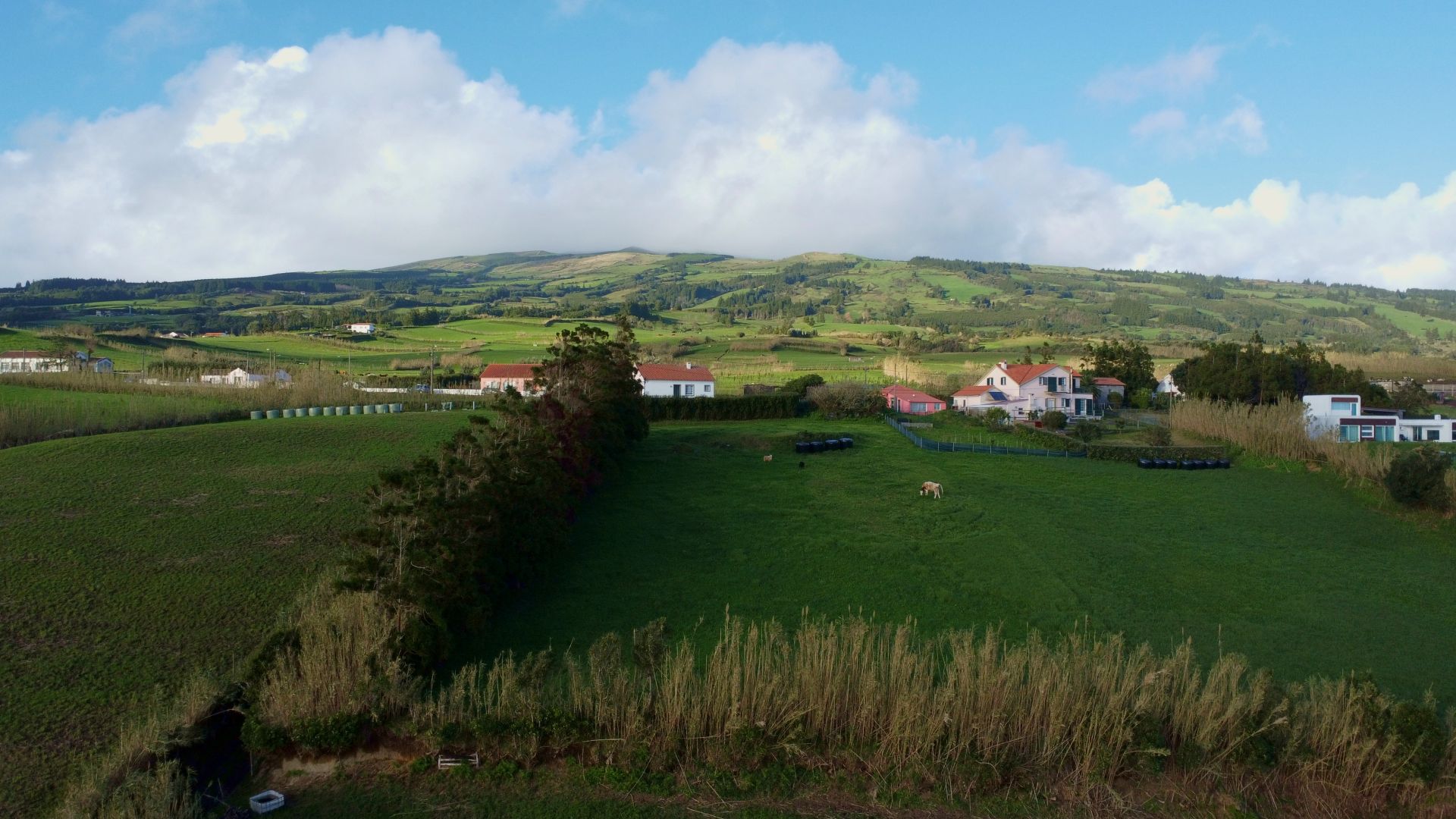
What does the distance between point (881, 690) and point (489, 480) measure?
30.8 ft

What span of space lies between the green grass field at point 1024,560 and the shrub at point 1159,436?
6.74 metres

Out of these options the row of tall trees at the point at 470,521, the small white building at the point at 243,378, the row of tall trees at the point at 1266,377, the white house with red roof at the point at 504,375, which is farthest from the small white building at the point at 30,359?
the row of tall trees at the point at 1266,377

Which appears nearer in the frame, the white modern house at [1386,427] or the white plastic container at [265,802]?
the white plastic container at [265,802]

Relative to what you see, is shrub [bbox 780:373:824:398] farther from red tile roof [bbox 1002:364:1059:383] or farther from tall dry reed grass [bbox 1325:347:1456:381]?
tall dry reed grass [bbox 1325:347:1456:381]

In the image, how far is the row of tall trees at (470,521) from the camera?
14742 millimetres

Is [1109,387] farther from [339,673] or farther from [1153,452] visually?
[339,673]

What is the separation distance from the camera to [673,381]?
61406 millimetres

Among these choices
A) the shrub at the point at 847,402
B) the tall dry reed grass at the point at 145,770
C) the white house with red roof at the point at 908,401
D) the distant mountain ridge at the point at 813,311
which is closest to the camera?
the tall dry reed grass at the point at 145,770

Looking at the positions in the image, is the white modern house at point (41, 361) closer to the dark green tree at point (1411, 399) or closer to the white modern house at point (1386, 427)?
the white modern house at point (1386, 427)

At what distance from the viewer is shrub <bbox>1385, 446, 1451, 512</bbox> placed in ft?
96.6

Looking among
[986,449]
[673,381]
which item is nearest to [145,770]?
[986,449]

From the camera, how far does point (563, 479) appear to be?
2375 centimetres

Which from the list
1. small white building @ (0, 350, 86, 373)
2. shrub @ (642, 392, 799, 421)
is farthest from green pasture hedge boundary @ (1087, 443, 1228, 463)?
small white building @ (0, 350, 86, 373)

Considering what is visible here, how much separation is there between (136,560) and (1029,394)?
177ft
